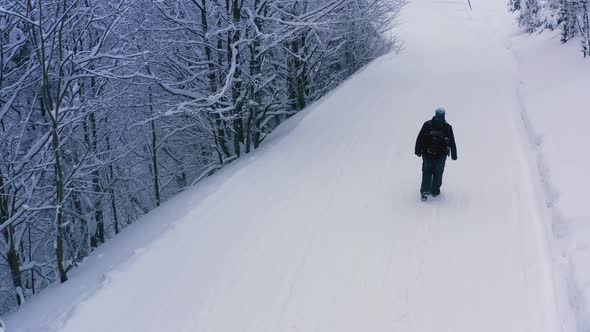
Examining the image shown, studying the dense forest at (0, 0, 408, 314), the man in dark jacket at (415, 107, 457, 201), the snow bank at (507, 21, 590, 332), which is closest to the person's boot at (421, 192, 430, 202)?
the man in dark jacket at (415, 107, 457, 201)

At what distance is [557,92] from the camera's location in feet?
47.3

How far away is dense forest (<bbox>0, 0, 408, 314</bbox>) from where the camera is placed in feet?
30.4

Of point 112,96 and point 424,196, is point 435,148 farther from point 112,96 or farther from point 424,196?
point 112,96

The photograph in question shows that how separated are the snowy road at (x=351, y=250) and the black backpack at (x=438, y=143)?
915mm

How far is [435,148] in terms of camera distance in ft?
28.8

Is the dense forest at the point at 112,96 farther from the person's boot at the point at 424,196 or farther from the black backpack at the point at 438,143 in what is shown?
the black backpack at the point at 438,143

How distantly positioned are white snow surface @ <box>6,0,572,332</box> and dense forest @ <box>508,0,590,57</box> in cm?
605

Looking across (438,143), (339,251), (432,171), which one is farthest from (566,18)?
(339,251)

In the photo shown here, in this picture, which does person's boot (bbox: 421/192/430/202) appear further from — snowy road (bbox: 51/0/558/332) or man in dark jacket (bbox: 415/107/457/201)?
snowy road (bbox: 51/0/558/332)

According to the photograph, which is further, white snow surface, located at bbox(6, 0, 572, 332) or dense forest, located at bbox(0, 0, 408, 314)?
dense forest, located at bbox(0, 0, 408, 314)

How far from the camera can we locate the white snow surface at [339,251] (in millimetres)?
5969

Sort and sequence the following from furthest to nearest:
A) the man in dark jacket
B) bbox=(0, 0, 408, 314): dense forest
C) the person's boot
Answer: bbox=(0, 0, 408, 314): dense forest → the person's boot → the man in dark jacket

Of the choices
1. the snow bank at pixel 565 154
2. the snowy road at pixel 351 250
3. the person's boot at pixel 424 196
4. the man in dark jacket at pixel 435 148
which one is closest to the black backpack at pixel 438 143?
the man in dark jacket at pixel 435 148

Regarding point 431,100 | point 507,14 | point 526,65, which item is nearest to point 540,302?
point 431,100
